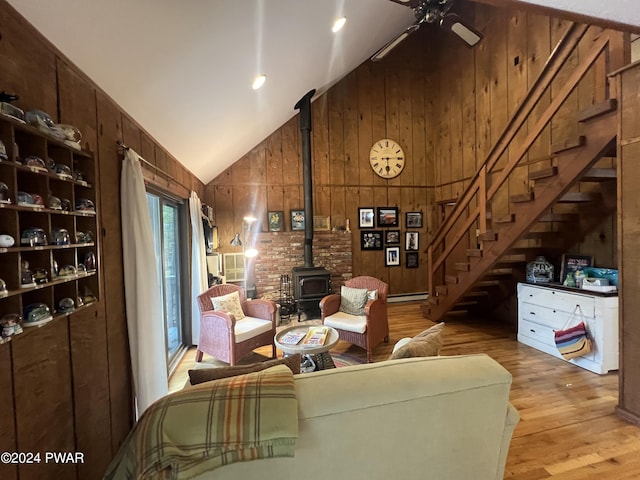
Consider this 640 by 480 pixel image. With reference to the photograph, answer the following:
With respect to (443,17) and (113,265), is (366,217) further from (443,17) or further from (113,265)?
(113,265)

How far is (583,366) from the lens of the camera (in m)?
3.21

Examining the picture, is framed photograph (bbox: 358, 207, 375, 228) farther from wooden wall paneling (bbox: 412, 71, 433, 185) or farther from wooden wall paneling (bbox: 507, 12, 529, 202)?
wooden wall paneling (bbox: 507, 12, 529, 202)

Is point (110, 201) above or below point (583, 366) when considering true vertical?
above

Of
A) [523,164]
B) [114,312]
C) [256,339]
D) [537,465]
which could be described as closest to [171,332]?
[256,339]

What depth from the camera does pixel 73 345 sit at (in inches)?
58.8

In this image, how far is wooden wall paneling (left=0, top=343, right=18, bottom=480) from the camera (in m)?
1.07

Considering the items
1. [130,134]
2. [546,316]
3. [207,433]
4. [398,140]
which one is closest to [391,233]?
[398,140]

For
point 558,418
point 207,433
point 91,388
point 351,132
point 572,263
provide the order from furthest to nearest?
point 351,132, point 572,263, point 558,418, point 91,388, point 207,433

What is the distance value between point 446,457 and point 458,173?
552cm

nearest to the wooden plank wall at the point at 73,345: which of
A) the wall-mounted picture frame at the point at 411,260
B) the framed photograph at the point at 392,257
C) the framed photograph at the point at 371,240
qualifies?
the framed photograph at the point at 371,240

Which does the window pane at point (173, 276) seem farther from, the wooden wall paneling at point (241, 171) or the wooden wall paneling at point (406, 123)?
the wooden wall paneling at point (406, 123)

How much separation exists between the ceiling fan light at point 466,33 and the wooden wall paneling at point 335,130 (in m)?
3.28

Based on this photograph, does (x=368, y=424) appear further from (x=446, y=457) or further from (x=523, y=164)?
(x=523, y=164)

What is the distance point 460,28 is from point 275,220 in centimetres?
405
